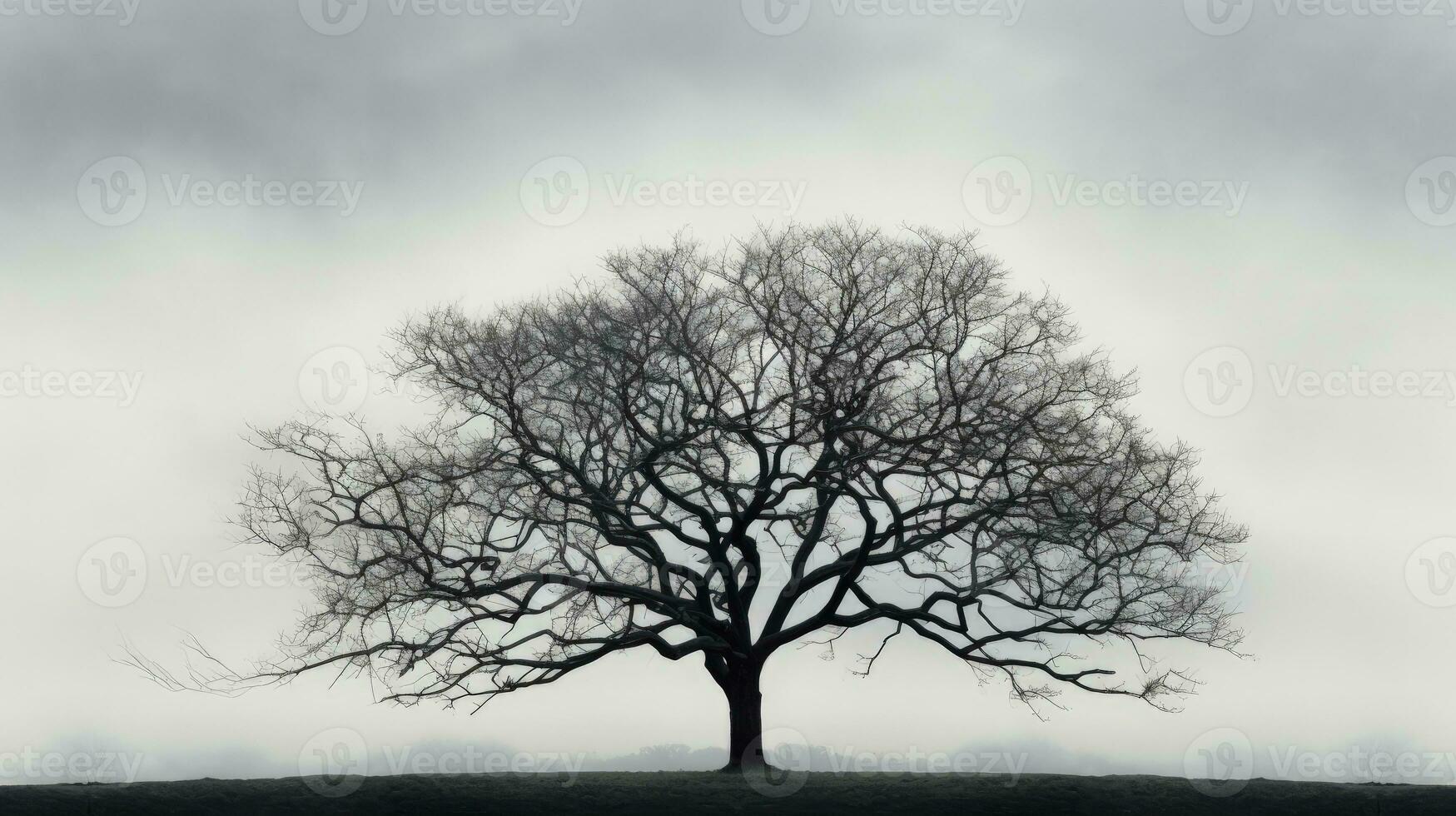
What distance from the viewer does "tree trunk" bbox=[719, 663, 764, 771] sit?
22125mm

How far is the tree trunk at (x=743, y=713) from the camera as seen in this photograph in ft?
72.6

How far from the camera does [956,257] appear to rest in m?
21.1

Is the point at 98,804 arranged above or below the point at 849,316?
below

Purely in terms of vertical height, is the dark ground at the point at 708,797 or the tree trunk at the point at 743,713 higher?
the tree trunk at the point at 743,713

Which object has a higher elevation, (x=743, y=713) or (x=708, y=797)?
(x=743, y=713)

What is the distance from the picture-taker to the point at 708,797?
19.0 meters

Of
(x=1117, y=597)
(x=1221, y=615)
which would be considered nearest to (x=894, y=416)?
(x=1117, y=597)

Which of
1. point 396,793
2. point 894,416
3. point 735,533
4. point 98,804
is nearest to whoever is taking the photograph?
point 98,804

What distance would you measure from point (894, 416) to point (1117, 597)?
5.04 metres

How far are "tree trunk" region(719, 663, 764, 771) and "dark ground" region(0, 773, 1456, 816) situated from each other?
1362 mm

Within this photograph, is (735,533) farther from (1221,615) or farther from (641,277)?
(1221,615)

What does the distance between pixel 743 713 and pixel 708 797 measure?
357 centimetres

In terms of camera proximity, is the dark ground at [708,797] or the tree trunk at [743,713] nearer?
the dark ground at [708,797]

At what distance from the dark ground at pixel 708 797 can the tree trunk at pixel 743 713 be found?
4.47 feet
